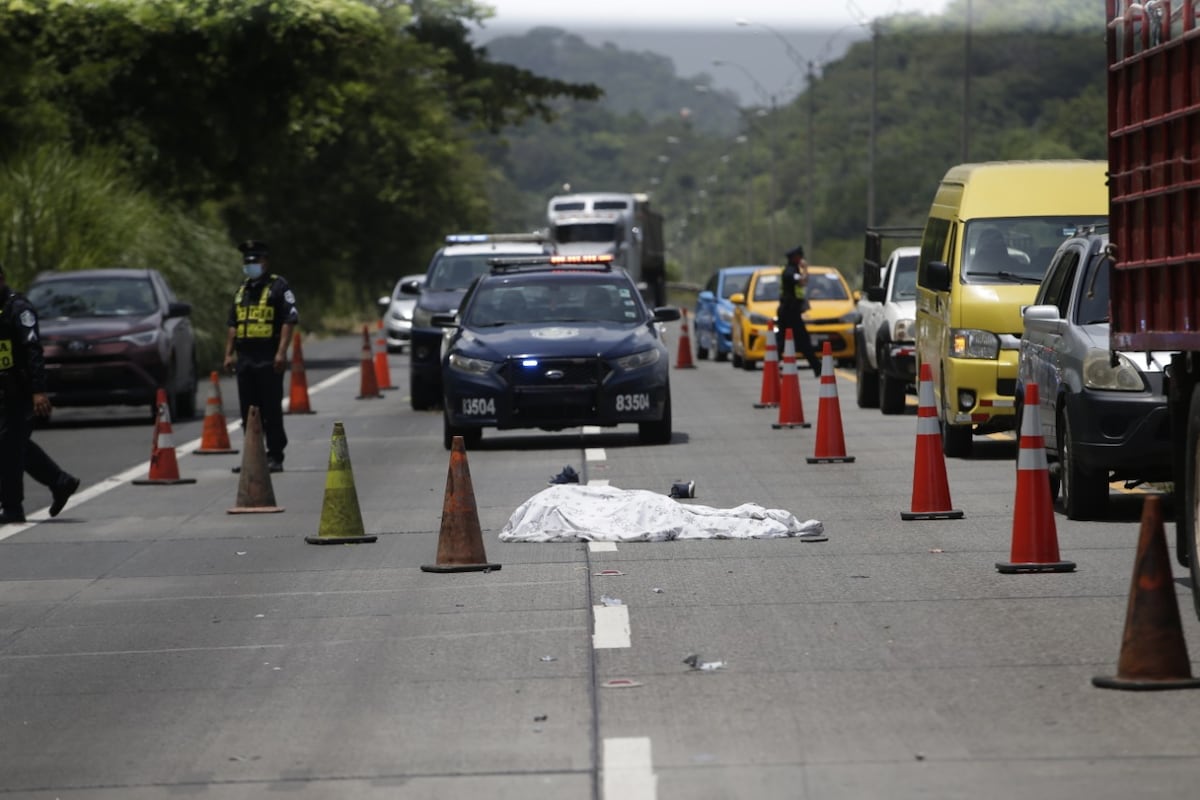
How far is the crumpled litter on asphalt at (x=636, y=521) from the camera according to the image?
43.2 ft

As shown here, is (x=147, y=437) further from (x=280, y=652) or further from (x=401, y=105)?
(x=401, y=105)

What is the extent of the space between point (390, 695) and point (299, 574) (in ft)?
12.3

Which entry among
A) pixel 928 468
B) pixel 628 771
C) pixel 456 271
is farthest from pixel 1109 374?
pixel 456 271

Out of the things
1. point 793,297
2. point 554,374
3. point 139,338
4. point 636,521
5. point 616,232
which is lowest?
point 636,521

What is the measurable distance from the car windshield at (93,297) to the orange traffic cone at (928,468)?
45.9ft

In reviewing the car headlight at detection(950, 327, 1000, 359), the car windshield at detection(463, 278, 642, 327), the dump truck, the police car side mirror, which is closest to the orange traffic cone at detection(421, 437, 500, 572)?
the car headlight at detection(950, 327, 1000, 359)

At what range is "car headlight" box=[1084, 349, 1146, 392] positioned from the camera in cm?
1310

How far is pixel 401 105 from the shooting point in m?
65.0

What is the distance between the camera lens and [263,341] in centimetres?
1859

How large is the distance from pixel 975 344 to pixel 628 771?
11.3m

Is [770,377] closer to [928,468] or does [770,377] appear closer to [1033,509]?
[928,468]

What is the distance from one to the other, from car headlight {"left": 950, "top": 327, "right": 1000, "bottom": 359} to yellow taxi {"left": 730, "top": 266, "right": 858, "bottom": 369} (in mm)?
15940

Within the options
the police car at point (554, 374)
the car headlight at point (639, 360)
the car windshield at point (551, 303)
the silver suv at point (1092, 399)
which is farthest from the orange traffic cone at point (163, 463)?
the silver suv at point (1092, 399)

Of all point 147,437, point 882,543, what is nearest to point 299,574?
point 882,543
